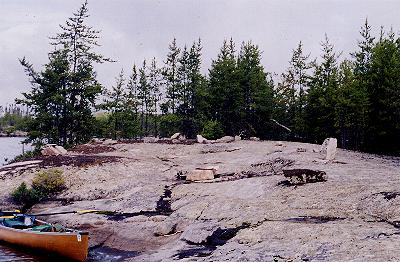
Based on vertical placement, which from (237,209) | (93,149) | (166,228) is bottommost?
(166,228)

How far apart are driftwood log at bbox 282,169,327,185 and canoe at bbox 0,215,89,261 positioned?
9.75 metres

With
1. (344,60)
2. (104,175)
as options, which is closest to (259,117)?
(344,60)

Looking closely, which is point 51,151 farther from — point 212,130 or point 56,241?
point 212,130

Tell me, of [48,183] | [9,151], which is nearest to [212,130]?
[48,183]

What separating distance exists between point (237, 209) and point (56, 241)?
7526mm

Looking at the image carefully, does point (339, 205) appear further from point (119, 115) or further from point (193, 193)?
point (119, 115)

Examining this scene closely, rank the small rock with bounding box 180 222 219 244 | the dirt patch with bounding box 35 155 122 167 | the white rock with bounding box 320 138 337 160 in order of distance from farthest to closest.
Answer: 1. the dirt patch with bounding box 35 155 122 167
2. the white rock with bounding box 320 138 337 160
3. the small rock with bounding box 180 222 219 244

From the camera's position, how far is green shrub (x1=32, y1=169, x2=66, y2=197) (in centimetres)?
2711

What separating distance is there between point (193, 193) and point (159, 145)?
1917 cm

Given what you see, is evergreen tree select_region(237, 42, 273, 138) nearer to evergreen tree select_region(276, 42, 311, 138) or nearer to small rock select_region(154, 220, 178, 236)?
evergreen tree select_region(276, 42, 311, 138)

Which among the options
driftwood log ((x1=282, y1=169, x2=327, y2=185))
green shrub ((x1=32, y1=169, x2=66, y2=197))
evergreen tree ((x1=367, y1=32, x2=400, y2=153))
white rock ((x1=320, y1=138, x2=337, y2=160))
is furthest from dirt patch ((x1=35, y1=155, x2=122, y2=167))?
evergreen tree ((x1=367, y1=32, x2=400, y2=153))

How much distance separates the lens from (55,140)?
161 feet

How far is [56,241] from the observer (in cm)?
1720

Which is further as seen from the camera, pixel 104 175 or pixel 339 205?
pixel 104 175
